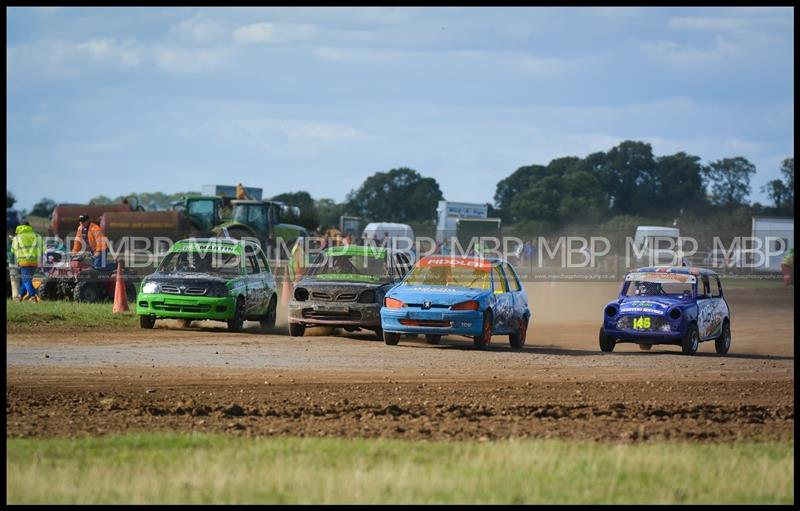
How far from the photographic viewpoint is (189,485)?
823cm

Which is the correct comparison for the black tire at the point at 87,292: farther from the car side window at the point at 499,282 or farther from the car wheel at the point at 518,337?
the car wheel at the point at 518,337

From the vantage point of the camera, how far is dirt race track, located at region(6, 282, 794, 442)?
1099 cm

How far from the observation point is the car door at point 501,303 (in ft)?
63.6

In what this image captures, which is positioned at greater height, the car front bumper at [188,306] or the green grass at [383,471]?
the car front bumper at [188,306]

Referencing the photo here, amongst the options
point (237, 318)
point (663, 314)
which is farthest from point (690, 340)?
point (237, 318)

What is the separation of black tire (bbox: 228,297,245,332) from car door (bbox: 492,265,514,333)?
14.6 feet

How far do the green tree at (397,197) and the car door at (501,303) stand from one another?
349 feet

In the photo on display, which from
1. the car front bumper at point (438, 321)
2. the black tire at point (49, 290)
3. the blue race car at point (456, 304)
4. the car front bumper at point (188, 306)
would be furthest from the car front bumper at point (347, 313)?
the black tire at point (49, 290)

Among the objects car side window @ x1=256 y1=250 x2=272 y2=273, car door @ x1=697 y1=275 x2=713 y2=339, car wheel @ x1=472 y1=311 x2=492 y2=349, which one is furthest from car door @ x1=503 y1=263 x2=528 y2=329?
car side window @ x1=256 y1=250 x2=272 y2=273

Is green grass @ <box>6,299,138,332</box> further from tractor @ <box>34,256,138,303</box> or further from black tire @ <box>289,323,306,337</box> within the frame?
black tire @ <box>289,323,306,337</box>

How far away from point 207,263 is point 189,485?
1416cm

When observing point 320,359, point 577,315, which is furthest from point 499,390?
point 577,315

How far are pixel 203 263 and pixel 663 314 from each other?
8.12 metres

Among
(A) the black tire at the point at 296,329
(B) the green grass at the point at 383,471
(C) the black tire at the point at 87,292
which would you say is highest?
(C) the black tire at the point at 87,292
